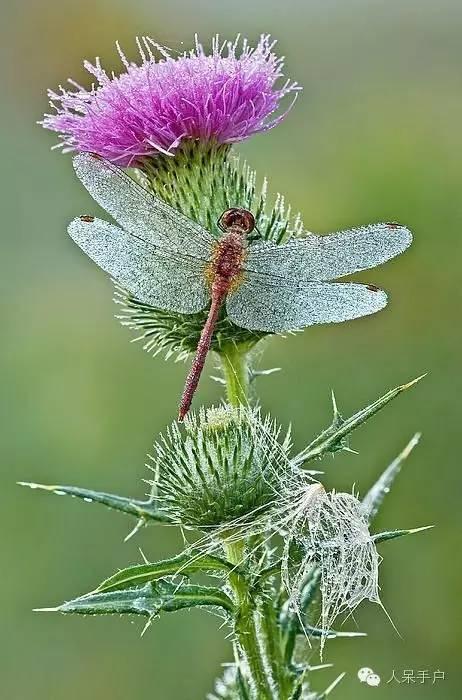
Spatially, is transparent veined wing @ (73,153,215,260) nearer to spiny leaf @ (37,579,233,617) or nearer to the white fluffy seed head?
the white fluffy seed head

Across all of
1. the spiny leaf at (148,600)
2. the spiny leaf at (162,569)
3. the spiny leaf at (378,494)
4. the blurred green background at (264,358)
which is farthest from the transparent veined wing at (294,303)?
the blurred green background at (264,358)

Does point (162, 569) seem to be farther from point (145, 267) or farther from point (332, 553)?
point (145, 267)

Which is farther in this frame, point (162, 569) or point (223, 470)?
point (223, 470)

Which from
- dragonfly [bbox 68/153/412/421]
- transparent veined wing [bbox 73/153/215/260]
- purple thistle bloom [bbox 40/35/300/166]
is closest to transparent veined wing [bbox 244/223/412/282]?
dragonfly [bbox 68/153/412/421]

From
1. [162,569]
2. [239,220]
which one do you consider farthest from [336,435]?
[239,220]

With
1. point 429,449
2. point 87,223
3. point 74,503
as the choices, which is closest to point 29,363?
point 74,503

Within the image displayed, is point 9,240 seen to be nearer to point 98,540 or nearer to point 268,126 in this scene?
point 98,540

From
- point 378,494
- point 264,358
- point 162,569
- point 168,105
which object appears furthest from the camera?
point 264,358
